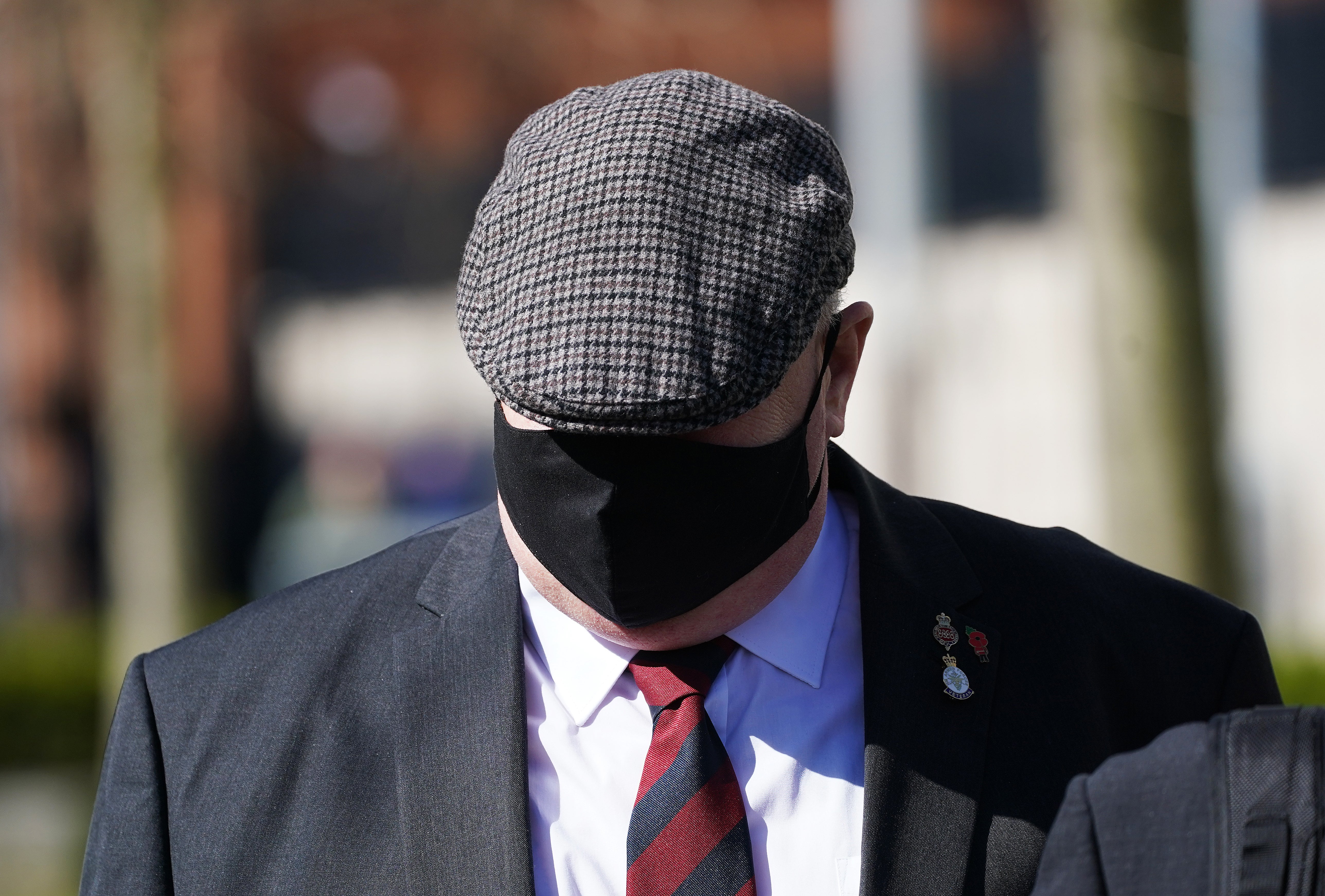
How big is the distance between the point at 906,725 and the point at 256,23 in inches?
244

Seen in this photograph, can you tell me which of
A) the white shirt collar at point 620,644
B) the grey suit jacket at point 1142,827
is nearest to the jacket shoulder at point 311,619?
the white shirt collar at point 620,644

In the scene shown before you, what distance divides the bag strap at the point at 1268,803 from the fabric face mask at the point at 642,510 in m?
0.60

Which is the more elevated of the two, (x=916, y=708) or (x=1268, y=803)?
(x=1268, y=803)

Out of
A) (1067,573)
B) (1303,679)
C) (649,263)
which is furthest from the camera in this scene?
(1303,679)

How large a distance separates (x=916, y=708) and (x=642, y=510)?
46 cm

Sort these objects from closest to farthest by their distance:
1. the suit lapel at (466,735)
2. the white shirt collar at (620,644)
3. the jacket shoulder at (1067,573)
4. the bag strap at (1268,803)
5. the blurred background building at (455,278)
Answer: the bag strap at (1268,803) → the suit lapel at (466,735) → the white shirt collar at (620,644) → the jacket shoulder at (1067,573) → the blurred background building at (455,278)

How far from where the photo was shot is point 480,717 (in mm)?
1875

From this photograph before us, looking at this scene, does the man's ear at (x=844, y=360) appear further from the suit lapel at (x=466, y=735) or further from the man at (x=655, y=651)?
the suit lapel at (x=466, y=735)

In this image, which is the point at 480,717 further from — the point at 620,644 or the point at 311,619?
the point at 311,619

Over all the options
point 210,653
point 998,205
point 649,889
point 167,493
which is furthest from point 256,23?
point 649,889

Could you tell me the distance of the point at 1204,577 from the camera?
3654 mm

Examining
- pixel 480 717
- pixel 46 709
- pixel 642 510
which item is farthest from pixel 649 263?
pixel 46 709

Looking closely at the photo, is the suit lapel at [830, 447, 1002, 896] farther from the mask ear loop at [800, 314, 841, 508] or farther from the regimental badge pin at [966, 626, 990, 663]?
the mask ear loop at [800, 314, 841, 508]

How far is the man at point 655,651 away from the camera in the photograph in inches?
68.4
